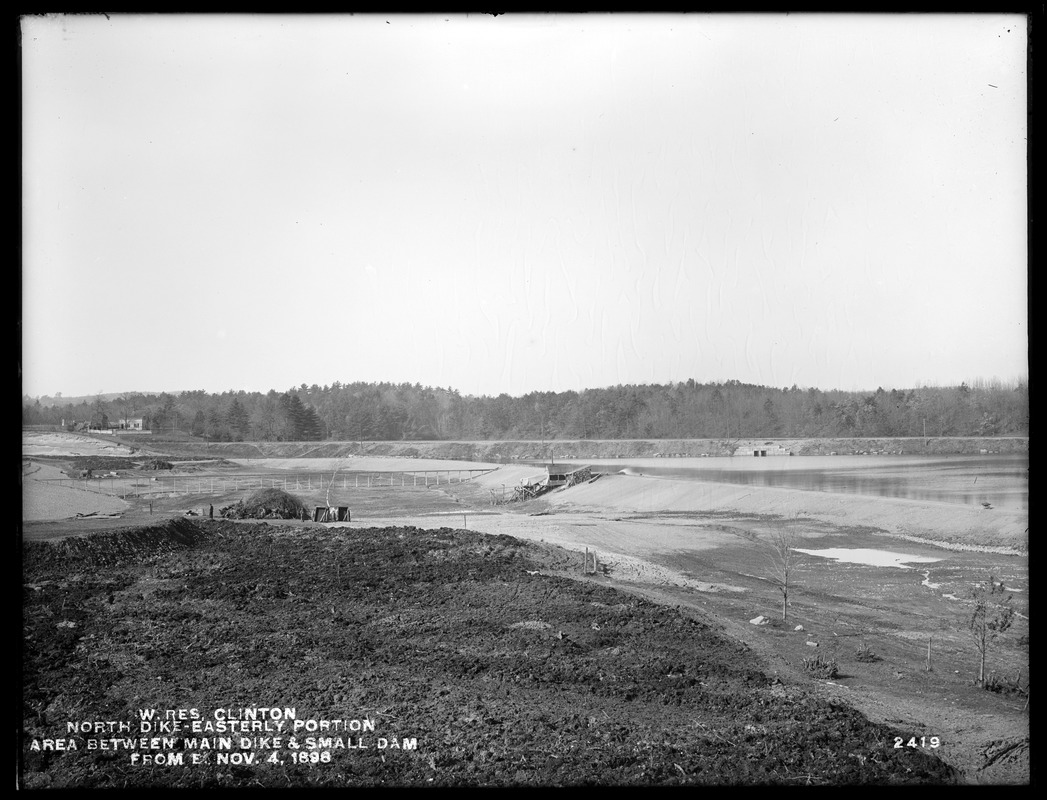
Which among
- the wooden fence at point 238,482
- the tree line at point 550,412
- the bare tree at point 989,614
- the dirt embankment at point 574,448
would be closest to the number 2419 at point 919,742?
the bare tree at point 989,614

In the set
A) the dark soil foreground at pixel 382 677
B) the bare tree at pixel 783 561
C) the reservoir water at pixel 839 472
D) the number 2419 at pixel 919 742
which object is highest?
the reservoir water at pixel 839 472

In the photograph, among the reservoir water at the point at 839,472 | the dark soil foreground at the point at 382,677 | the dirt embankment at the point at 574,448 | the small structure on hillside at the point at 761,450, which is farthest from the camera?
the small structure on hillside at the point at 761,450

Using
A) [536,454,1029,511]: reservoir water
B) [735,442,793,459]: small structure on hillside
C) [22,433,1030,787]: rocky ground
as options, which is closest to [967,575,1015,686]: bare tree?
[22,433,1030,787]: rocky ground

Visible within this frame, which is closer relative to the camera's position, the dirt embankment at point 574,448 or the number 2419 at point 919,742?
the number 2419 at point 919,742

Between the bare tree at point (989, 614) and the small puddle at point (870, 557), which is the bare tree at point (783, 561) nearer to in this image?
the small puddle at point (870, 557)

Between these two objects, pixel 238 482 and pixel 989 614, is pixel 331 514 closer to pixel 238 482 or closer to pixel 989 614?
pixel 238 482

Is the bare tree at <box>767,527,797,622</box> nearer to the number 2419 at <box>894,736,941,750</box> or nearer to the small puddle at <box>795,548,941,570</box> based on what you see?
the small puddle at <box>795,548,941,570</box>

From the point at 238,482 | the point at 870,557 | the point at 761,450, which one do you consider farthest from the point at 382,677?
the point at 761,450
